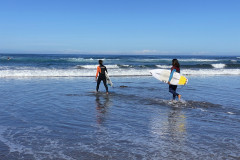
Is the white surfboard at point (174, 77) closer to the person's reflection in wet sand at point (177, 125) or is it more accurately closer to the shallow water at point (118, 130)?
the shallow water at point (118, 130)

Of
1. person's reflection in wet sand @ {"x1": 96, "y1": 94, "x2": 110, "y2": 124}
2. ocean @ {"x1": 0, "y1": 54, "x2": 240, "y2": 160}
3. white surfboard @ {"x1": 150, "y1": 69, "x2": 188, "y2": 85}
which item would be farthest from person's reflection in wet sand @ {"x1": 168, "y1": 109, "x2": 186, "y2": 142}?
white surfboard @ {"x1": 150, "y1": 69, "x2": 188, "y2": 85}

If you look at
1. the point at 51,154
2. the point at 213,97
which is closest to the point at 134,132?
the point at 51,154

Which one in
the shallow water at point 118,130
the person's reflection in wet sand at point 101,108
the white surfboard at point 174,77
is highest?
the white surfboard at point 174,77

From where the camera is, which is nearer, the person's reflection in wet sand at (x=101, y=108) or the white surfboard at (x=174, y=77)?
the person's reflection in wet sand at (x=101, y=108)

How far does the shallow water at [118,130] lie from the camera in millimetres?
4427

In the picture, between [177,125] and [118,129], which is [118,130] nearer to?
[118,129]

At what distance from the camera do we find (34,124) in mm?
6199

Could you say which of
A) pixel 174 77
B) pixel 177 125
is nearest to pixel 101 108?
pixel 177 125

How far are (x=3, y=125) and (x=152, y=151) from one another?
12.0 ft

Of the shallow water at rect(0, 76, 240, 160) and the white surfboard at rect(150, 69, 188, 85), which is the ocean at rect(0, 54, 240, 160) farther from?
the white surfboard at rect(150, 69, 188, 85)

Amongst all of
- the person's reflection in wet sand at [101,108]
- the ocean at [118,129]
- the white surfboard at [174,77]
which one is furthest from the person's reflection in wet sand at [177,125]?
the white surfboard at [174,77]

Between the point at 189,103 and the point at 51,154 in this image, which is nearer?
the point at 51,154

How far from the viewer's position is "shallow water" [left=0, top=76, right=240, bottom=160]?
4.43m

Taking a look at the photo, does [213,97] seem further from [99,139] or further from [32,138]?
[32,138]
